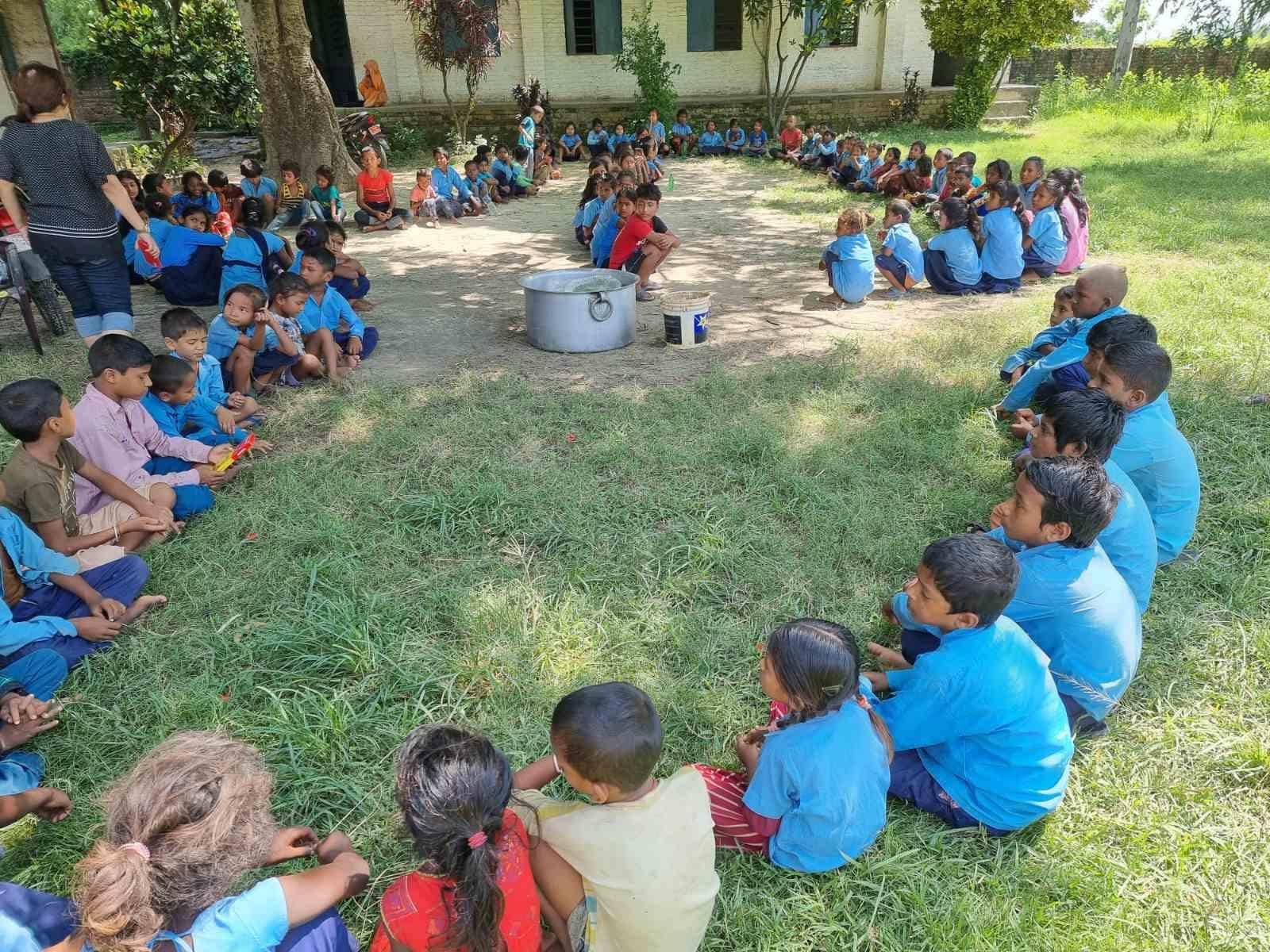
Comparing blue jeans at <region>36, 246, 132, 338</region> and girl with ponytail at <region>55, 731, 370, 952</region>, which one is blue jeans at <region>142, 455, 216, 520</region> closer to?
blue jeans at <region>36, 246, 132, 338</region>

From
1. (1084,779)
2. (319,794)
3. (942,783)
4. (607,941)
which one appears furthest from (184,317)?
(1084,779)

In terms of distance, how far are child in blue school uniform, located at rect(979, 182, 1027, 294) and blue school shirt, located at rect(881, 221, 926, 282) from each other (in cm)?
50

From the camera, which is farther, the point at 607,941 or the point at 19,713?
the point at 19,713

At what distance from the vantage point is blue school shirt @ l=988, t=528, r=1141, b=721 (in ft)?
7.00

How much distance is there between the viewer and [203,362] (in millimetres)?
3889

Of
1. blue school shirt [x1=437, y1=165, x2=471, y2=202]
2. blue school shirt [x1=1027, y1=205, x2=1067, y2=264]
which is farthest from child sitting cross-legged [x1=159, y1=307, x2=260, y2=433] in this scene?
blue school shirt [x1=437, y1=165, x2=471, y2=202]

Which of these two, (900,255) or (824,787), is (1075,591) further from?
(900,255)

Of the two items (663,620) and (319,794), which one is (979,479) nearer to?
(663,620)

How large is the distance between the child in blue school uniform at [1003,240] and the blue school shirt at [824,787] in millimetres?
5294

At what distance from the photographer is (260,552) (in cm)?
308

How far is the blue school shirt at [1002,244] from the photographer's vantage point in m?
6.00

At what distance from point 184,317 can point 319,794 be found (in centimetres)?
253

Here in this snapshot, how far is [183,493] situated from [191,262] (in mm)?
3491

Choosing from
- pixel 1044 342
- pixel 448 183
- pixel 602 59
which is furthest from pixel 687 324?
pixel 602 59
